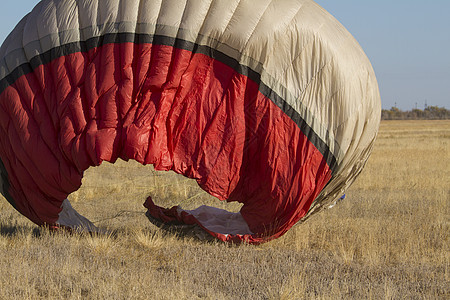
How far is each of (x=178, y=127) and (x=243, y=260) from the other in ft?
4.83

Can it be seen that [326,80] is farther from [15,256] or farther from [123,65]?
[15,256]

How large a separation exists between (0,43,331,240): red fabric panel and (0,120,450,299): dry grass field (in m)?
0.66

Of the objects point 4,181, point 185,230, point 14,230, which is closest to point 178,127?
point 185,230

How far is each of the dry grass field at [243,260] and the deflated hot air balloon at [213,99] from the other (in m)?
0.65

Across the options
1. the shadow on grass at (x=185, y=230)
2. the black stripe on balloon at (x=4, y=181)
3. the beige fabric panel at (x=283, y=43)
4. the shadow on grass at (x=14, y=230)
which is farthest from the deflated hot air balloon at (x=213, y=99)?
the shadow on grass at (x=14, y=230)

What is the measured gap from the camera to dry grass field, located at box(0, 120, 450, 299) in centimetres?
476

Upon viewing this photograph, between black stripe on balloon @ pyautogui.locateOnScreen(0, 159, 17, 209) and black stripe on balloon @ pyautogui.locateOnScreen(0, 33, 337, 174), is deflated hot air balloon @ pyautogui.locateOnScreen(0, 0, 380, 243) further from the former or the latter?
black stripe on balloon @ pyautogui.locateOnScreen(0, 159, 17, 209)

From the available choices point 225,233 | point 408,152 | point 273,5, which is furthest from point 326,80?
point 408,152

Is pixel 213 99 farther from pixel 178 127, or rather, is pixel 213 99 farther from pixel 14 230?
pixel 14 230

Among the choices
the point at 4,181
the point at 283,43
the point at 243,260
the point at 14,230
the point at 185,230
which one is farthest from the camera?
the point at 14,230

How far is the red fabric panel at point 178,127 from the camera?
5.68 meters

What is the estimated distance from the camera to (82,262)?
5.55m

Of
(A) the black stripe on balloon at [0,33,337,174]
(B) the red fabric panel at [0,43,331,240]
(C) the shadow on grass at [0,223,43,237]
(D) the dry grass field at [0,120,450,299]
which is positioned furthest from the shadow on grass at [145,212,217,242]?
(A) the black stripe on balloon at [0,33,337,174]

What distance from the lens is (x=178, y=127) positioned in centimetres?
577
